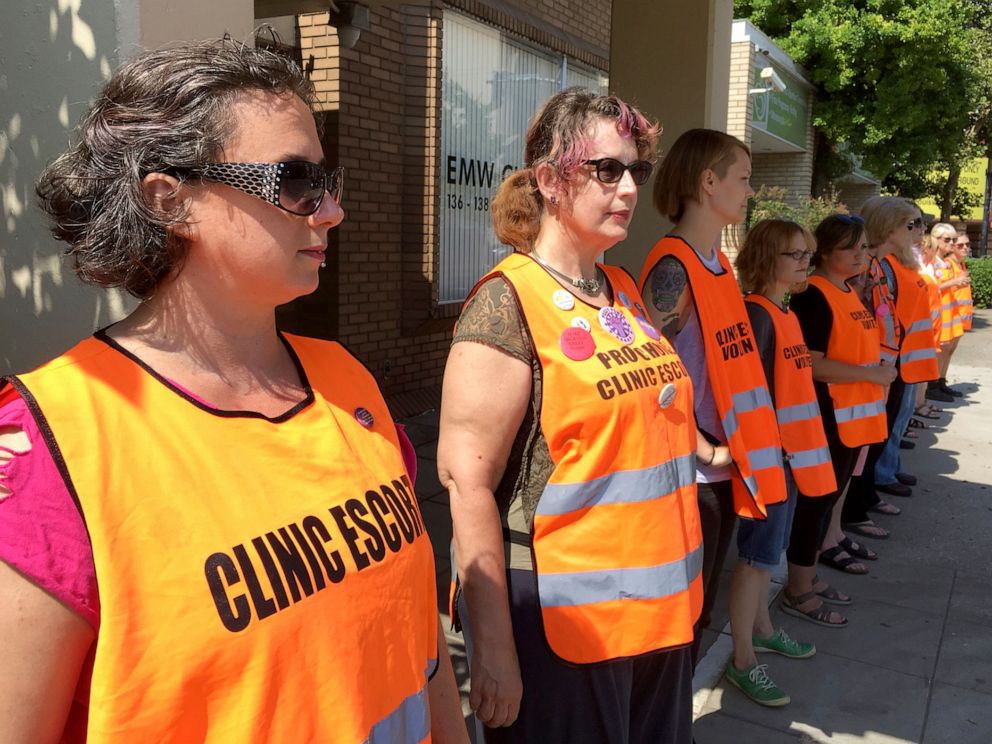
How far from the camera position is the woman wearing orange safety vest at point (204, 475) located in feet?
3.22

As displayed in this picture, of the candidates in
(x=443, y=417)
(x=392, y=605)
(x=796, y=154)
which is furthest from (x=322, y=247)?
(x=796, y=154)

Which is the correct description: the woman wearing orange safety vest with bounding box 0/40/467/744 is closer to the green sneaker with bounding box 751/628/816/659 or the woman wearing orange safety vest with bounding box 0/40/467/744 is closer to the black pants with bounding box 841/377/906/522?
the green sneaker with bounding box 751/628/816/659

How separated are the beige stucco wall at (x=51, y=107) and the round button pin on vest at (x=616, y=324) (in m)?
1.10

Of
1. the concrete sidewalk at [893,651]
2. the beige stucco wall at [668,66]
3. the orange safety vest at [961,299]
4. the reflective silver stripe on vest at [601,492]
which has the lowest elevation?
the concrete sidewalk at [893,651]

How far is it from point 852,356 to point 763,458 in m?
1.40

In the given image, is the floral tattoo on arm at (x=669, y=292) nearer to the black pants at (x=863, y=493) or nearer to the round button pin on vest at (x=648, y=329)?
the round button pin on vest at (x=648, y=329)

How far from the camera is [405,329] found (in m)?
7.48

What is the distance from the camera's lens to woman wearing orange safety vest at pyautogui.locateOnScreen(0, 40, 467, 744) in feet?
3.22

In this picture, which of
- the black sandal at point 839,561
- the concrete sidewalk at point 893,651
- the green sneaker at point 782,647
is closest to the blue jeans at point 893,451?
the concrete sidewalk at point 893,651

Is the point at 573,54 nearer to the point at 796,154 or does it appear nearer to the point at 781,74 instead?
the point at 781,74

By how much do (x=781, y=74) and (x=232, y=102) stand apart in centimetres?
1792

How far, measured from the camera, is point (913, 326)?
6223 millimetres

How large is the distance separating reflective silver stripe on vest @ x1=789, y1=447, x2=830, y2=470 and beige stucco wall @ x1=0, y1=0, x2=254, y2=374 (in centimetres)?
266

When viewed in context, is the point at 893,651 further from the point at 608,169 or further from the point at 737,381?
the point at 608,169
